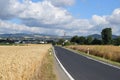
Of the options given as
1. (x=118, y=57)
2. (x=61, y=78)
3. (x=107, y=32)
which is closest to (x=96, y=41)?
(x=107, y=32)

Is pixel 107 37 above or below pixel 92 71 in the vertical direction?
above

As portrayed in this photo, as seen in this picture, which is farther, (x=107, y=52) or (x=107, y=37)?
(x=107, y=37)

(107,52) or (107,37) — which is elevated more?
(107,37)

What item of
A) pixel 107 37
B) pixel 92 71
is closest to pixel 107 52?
pixel 92 71

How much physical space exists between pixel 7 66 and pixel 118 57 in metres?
28.9

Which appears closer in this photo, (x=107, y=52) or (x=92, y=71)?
(x=92, y=71)

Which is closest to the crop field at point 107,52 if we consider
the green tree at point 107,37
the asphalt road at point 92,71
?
the asphalt road at point 92,71

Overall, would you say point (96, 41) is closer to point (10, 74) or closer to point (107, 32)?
point (107, 32)

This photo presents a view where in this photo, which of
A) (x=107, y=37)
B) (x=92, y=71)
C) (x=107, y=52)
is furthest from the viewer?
(x=107, y=37)

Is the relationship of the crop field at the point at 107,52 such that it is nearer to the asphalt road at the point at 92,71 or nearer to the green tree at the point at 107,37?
the asphalt road at the point at 92,71

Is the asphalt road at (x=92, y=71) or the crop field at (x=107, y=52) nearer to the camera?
the asphalt road at (x=92, y=71)

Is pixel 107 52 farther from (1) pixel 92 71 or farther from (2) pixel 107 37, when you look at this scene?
(2) pixel 107 37

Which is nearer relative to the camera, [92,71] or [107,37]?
[92,71]

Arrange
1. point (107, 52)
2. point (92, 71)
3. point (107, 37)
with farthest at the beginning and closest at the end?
point (107, 37) < point (107, 52) < point (92, 71)
